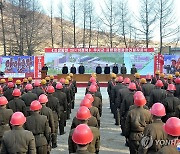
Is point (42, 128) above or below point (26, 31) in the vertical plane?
below

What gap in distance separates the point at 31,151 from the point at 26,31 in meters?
38.5

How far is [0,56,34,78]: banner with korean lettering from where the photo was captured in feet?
89.4

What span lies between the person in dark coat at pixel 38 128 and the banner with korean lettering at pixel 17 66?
21173 millimetres

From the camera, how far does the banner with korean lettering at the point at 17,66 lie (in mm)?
27250

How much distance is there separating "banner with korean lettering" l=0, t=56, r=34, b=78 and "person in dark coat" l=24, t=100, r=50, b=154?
2117 centimetres

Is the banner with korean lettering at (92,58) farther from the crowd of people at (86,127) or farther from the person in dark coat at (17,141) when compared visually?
the person in dark coat at (17,141)

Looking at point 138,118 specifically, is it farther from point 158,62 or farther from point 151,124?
point 158,62

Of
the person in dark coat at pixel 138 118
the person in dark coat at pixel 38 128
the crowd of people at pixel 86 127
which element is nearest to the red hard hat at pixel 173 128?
the crowd of people at pixel 86 127

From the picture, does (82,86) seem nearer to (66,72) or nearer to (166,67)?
(66,72)

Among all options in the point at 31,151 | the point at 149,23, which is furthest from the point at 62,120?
the point at 149,23

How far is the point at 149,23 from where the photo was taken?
40.9 m

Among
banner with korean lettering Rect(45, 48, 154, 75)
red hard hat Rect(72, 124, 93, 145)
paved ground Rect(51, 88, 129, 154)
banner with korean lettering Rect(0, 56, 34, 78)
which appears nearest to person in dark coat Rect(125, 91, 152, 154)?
paved ground Rect(51, 88, 129, 154)

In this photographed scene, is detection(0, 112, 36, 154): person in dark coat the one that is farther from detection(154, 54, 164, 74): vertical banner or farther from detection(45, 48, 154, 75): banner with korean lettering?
detection(154, 54, 164, 74): vertical banner

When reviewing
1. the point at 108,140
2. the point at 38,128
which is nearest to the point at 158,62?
the point at 108,140
